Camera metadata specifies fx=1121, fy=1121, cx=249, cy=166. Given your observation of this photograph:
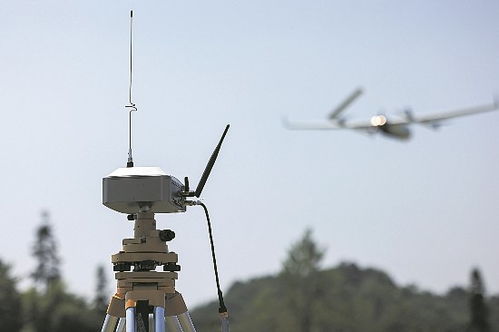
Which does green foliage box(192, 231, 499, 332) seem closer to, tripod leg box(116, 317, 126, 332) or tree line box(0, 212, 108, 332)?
tree line box(0, 212, 108, 332)

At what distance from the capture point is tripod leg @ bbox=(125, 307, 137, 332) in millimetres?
6875

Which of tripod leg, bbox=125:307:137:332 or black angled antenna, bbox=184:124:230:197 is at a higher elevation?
black angled antenna, bbox=184:124:230:197

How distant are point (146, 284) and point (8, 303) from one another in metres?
30.5

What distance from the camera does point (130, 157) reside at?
732 cm

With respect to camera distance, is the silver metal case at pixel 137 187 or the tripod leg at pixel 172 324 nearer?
the silver metal case at pixel 137 187

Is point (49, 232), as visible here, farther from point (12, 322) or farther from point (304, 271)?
point (12, 322)

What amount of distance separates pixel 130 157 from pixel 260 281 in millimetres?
49700

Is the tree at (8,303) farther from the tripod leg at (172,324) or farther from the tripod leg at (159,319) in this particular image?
the tripod leg at (159,319)

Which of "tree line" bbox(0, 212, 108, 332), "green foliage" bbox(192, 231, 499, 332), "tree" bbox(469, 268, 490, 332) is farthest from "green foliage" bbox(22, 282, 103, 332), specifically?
"tree" bbox(469, 268, 490, 332)

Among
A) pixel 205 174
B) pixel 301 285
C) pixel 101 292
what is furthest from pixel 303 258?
pixel 205 174

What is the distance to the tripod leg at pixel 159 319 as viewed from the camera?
6869 millimetres

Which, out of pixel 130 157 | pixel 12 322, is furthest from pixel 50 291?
pixel 130 157

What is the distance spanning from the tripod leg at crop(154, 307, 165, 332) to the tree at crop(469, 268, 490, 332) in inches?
1626

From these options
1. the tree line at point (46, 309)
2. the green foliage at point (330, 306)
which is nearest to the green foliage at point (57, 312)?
the tree line at point (46, 309)
